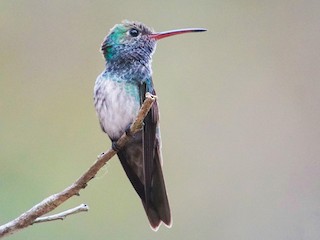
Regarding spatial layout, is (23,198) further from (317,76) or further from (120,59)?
(317,76)

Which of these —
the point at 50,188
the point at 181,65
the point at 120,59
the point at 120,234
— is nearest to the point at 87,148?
the point at 50,188

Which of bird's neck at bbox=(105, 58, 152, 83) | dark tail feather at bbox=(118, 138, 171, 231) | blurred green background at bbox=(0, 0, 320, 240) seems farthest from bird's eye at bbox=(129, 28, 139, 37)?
blurred green background at bbox=(0, 0, 320, 240)

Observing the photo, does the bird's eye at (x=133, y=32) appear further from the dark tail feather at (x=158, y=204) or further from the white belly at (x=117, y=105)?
the dark tail feather at (x=158, y=204)

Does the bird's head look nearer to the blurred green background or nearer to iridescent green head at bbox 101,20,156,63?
iridescent green head at bbox 101,20,156,63

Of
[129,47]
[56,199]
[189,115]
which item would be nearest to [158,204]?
[56,199]

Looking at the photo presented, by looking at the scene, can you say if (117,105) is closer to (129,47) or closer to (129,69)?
(129,69)
